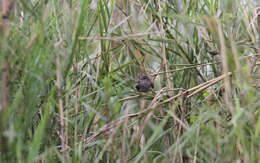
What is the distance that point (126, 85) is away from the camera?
111 centimetres

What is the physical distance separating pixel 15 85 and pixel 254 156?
0.43 metres

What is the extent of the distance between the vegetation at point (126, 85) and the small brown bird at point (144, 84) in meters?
0.01

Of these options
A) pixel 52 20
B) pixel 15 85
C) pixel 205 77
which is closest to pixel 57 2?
pixel 52 20

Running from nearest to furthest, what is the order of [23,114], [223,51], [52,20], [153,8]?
[223,51], [23,114], [52,20], [153,8]

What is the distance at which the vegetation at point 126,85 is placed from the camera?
731 mm

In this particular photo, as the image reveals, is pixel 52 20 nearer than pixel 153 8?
Yes

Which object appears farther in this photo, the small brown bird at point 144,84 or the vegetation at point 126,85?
the small brown bird at point 144,84

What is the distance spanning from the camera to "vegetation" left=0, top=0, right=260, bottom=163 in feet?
2.40

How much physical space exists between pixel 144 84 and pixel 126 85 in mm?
89

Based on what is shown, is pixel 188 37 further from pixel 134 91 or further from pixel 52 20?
pixel 52 20

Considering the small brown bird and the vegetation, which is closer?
the vegetation

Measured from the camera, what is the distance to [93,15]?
1.09 metres

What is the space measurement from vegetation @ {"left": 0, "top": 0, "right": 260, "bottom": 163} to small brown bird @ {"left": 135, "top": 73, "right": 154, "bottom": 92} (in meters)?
0.01

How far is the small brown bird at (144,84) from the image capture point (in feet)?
3.37
